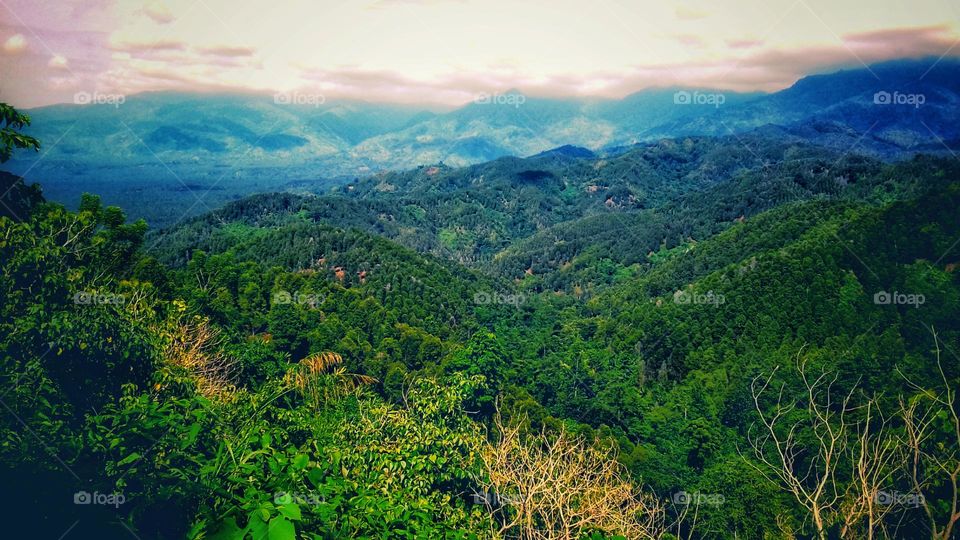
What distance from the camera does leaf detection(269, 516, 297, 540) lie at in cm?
364

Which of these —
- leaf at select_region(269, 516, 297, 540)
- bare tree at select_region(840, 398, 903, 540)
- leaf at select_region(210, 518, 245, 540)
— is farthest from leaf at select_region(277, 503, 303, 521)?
bare tree at select_region(840, 398, 903, 540)

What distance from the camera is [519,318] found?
8788cm

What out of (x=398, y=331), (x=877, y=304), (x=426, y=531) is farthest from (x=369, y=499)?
(x=877, y=304)

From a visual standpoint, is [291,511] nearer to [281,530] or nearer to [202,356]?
[281,530]

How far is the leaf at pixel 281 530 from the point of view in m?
3.64

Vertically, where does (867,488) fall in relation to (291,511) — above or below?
below

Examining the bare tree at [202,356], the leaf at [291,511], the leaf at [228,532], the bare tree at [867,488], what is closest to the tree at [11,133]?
the bare tree at [202,356]

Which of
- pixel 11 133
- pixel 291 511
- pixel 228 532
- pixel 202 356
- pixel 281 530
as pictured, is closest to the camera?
pixel 281 530

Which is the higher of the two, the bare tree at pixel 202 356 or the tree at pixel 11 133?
the tree at pixel 11 133

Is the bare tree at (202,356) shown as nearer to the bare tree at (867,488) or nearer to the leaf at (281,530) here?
the leaf at (281,530)

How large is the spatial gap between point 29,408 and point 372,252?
78570 mm

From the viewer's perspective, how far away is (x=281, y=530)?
3.67m

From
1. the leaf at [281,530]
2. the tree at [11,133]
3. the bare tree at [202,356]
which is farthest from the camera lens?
the bare tree at [202,356]

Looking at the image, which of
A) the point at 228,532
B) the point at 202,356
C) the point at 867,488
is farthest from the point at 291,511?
the point at 202,356
